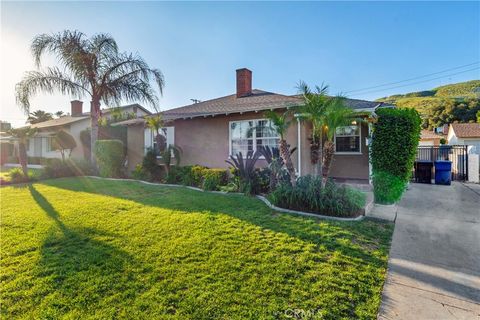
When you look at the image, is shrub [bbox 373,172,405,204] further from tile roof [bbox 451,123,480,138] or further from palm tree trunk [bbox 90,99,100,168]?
tile roof [bbox 451,123,480,138]

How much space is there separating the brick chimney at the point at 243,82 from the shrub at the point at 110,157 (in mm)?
7813

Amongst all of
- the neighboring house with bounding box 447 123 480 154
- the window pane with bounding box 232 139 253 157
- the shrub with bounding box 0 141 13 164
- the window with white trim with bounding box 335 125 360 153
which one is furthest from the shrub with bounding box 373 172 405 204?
the shrub with bounding box 0 141 13 164

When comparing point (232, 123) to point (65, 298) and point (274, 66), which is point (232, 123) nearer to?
point (274, 66)

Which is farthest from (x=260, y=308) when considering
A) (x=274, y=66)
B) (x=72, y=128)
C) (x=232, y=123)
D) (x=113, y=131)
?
(x=72, y=128)

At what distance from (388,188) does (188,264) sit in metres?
6.66

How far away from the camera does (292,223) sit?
5406 millimetres

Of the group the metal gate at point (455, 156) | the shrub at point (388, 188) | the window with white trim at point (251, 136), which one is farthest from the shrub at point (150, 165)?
the metal gate at point (455, 156)

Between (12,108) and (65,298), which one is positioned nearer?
(65,298)

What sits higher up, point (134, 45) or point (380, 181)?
point (134, 45)

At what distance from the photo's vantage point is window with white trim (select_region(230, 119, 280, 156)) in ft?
35.5

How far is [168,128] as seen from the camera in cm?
1366

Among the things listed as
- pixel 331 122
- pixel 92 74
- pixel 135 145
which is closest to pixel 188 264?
pixel 331 122

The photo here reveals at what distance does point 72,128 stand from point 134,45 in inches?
460

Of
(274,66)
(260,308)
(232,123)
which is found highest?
(274,66)
